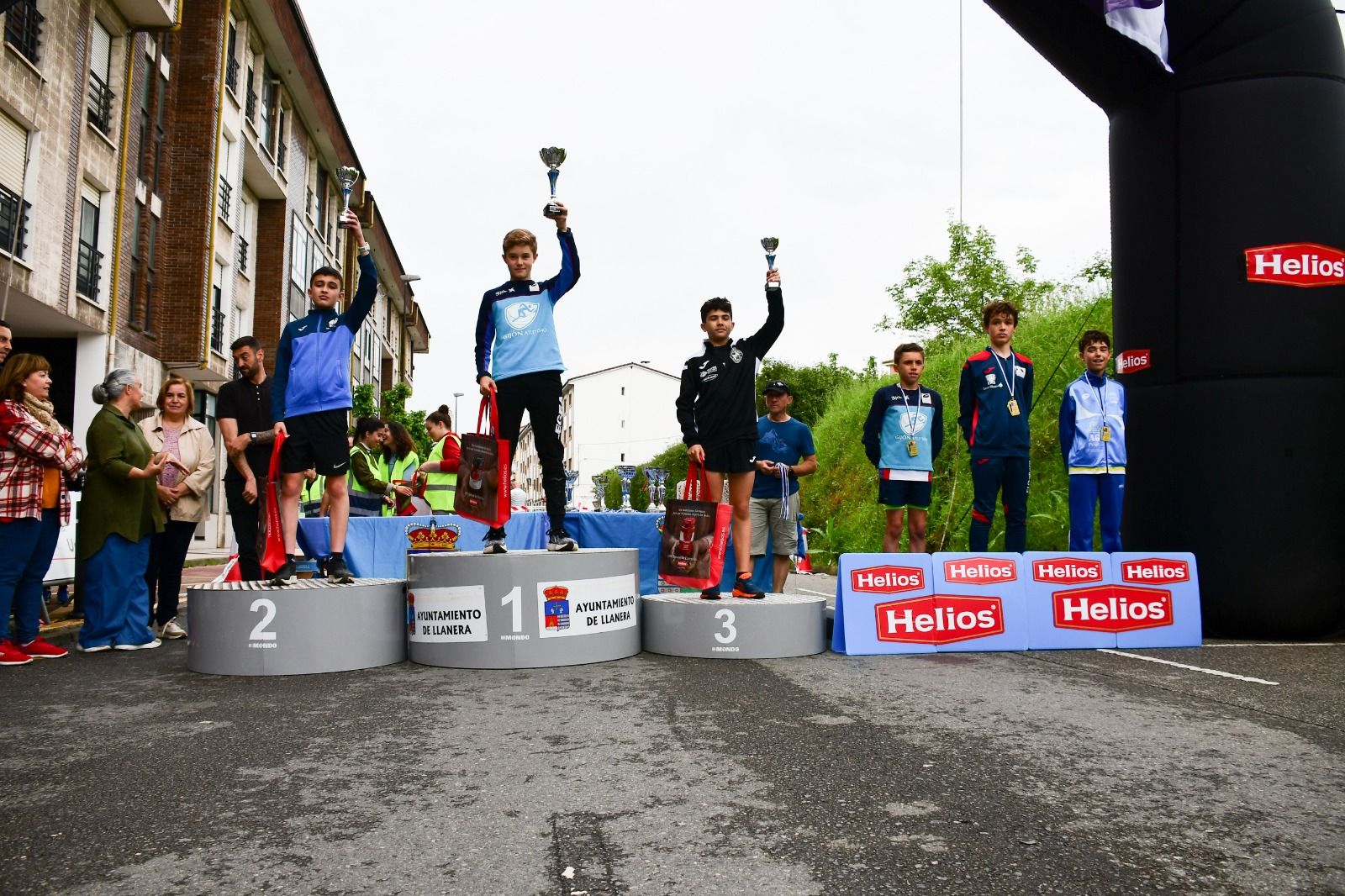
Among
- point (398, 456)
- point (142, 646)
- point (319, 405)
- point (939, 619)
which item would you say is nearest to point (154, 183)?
point (398, 456)

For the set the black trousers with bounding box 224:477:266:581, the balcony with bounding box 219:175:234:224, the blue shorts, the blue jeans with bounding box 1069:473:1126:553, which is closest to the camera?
the black trousers with bounding box 224:477:266:581

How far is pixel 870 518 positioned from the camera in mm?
16531

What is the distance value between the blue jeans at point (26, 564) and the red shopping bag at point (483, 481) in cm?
240

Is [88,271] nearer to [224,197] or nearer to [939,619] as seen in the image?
[224,197]

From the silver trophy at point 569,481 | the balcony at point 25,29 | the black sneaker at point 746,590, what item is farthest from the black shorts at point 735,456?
the balcony at point 25,29

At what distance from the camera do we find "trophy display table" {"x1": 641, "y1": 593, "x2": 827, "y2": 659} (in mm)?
5457

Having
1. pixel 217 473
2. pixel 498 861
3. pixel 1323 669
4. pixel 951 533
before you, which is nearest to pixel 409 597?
pixel 498 861

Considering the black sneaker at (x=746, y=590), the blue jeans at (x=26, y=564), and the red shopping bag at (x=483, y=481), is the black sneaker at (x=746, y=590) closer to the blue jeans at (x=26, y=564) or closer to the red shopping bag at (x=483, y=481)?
the red shopping bag at (x=483, y=481)

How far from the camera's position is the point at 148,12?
17641 mm

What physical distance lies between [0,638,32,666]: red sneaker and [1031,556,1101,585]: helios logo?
19.4ft

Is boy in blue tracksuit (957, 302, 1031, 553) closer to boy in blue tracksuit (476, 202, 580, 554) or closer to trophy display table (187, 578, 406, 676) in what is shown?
boy in blue tracksuit (476, 202, 580, 554)

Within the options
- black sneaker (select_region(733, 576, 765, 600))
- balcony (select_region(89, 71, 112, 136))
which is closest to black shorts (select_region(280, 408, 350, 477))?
black sneaker (select_region(733, 576, 765, 600))

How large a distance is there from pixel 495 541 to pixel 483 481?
1.15ft

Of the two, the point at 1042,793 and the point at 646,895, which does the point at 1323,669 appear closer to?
the point at 1042,793
